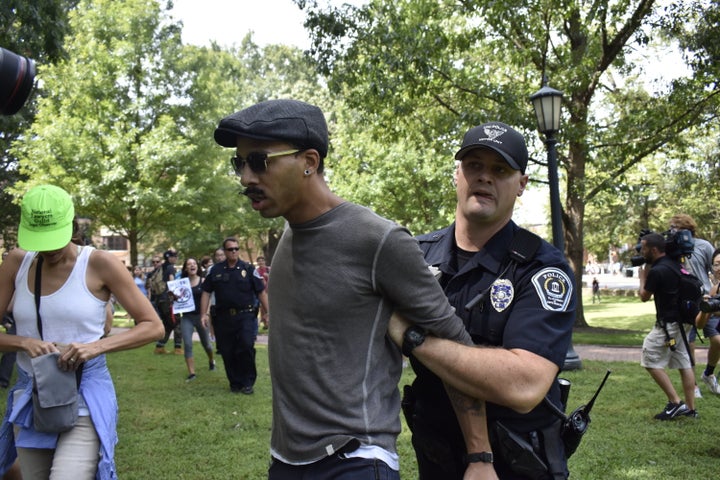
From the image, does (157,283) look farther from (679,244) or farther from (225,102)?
(225,102)

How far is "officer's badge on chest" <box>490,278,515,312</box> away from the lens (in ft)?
7.35

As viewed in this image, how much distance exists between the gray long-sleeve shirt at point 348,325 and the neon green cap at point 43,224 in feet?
5.43

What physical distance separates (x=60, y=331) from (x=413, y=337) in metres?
2.02

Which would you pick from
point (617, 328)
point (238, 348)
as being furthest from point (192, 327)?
point (617, 328)

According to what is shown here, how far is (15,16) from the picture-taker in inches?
348

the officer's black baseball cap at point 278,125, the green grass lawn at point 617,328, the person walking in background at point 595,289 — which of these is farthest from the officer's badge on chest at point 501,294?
the person walking in background at point 595,289

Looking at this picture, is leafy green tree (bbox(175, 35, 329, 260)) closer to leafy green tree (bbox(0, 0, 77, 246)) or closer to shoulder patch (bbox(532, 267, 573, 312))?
leafy green tree (bbox(0, 0, 77, 246))

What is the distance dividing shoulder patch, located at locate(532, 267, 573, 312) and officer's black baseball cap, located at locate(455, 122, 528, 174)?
15.7 inches

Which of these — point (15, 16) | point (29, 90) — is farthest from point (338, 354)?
point (15, 16)

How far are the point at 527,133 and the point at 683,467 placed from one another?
11.1m

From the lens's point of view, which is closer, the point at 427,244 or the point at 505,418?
the point at 505,418

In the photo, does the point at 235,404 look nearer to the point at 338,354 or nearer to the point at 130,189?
the point at 338,354

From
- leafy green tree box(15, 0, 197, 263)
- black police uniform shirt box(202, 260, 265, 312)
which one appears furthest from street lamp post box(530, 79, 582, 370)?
leafy green tree box(15, 0, 197, 263)

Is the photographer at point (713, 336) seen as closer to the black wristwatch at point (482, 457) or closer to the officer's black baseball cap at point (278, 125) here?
the black wristwatch at point (482, 457)
